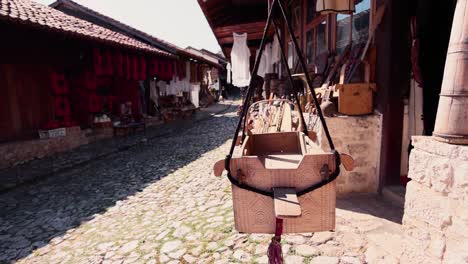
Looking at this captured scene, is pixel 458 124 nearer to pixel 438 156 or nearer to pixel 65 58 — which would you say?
pixel 438 156

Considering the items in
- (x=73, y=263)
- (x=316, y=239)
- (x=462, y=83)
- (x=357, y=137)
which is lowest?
(x=73, y=263)

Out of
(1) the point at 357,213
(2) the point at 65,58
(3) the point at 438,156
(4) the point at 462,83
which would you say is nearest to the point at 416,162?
(3) the point at 438,156

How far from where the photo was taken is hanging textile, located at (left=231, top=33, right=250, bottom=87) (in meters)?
10.0

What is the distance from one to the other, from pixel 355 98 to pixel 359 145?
801mm

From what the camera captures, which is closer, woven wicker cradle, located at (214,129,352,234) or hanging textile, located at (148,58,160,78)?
woven wicker cradle, located at (214,129,352,234)

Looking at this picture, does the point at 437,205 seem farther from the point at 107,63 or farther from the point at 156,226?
the point at 107,63

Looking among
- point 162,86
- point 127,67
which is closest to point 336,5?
point 127,67

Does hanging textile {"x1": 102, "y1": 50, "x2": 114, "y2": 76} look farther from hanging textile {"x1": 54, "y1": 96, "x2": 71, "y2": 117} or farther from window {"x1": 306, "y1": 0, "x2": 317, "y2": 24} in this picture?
window {"x1": 306, "y1": 0, "x2": 317, "y2": 24}

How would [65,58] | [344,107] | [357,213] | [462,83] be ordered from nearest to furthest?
[462,83] → [357,213] → [344,107] → [65,58]

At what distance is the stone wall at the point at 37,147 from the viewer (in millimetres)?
7952

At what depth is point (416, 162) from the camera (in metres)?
2.25

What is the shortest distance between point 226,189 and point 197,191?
1.93 feet

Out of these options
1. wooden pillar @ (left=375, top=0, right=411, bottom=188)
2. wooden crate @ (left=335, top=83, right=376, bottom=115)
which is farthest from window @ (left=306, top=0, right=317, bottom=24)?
wooden crate @ (left=335, top=83, right=376, bottom=115)

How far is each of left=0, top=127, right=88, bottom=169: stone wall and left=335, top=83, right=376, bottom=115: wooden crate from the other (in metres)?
8.86
